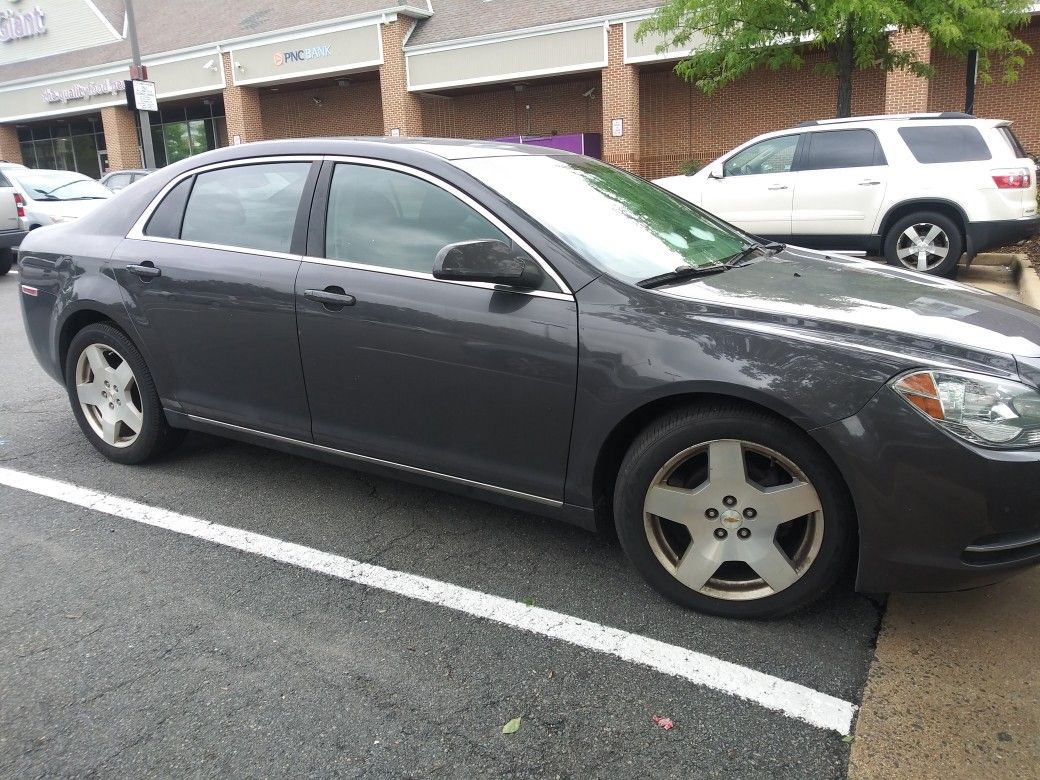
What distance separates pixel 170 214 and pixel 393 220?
134cm

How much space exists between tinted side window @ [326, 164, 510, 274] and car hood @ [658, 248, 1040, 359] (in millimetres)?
874

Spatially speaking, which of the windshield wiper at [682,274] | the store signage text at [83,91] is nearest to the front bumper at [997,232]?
the windshield wiper at [682,274]

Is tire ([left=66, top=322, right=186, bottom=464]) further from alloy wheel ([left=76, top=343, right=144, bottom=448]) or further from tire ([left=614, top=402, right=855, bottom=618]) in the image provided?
tire ([left=614, top=402, right=855, bottom=618])

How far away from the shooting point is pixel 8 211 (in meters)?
12.9

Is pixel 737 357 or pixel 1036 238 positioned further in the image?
pixel 1036 238

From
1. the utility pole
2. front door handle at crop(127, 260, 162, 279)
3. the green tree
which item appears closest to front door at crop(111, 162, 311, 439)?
front door handle at crop(127, 260, 162, 279)

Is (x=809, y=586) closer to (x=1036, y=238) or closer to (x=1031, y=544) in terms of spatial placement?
(x=1031, y=544)

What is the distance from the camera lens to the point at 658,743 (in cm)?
233

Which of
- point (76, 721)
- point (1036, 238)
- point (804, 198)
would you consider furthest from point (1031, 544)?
point (1036, 238)

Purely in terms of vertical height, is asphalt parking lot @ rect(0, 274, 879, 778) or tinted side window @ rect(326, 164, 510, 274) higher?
tinted side window @ rect(326, 164, 510, 274)

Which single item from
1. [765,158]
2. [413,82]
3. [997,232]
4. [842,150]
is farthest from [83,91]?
[997,232]

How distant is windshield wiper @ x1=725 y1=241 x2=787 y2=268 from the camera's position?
360 cm

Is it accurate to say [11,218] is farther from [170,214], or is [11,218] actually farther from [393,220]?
[393,220]

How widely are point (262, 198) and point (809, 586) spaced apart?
2754mm
